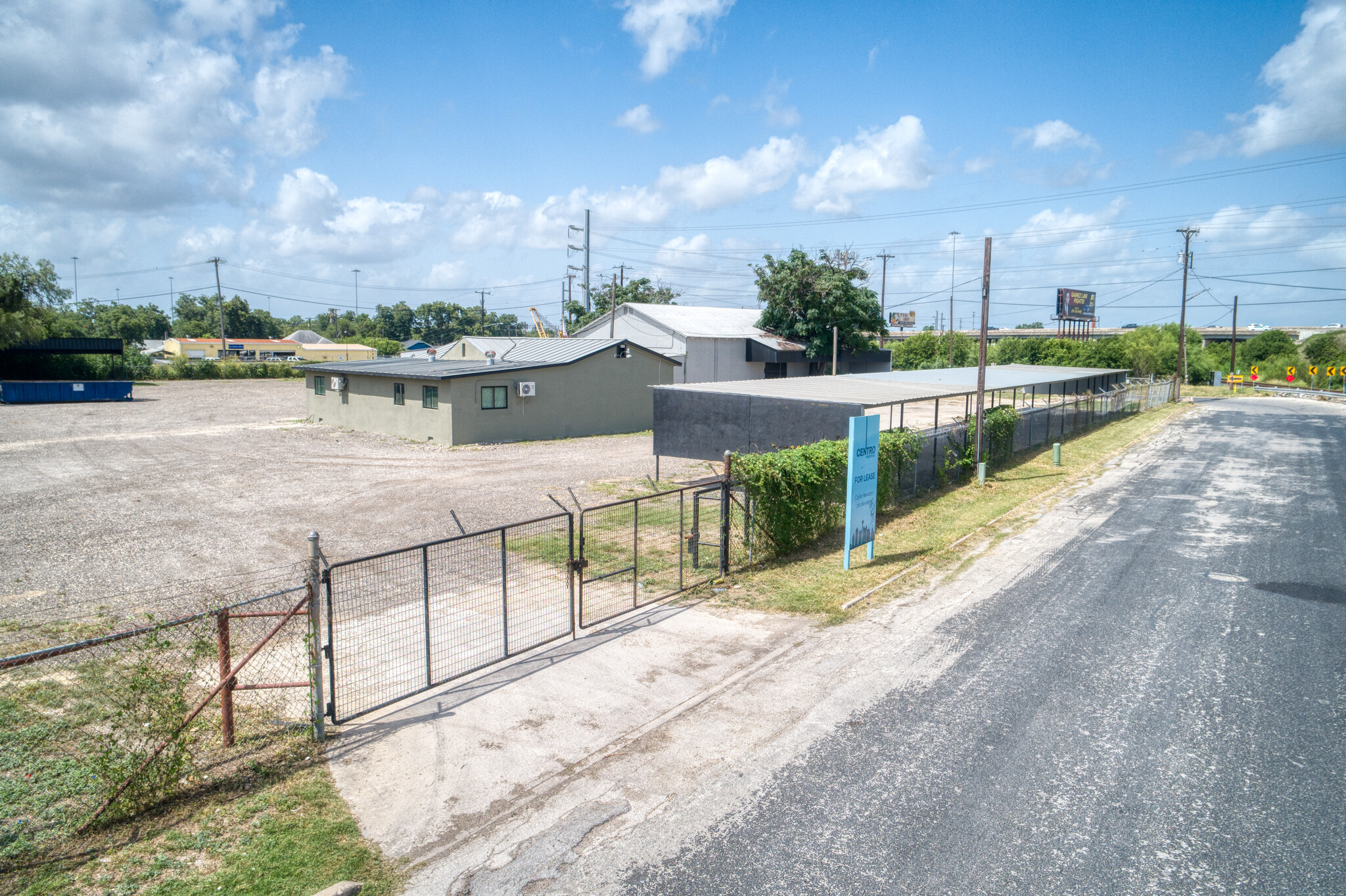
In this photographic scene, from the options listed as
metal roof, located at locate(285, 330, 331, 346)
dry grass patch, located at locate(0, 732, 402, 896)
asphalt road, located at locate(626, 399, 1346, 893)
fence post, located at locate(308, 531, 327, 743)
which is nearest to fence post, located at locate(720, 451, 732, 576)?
asphalt road, located at locate(626, 399, 1346, 893)

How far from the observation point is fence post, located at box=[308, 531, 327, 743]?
7316 mm

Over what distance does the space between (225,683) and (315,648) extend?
774 mm

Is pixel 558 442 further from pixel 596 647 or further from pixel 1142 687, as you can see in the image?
pixel 1142 687

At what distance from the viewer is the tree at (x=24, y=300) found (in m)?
52.5

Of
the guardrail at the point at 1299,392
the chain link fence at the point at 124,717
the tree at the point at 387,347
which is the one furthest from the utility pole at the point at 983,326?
the tree at the point at 387,347

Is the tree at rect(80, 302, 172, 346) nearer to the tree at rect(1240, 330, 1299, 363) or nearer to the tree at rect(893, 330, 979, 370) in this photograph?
the tree at rect(893, 330, 979, 370)

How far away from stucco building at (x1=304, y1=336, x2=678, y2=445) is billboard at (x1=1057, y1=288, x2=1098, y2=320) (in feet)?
262

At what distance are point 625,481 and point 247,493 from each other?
10.2 m

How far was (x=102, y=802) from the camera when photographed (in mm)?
6090

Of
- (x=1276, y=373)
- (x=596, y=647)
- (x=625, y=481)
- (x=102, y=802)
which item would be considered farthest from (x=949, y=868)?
(x=1276, y=373)

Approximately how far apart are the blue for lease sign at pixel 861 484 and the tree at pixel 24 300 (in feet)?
203

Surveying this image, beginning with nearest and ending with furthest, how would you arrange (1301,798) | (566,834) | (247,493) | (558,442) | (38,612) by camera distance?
1. (566,834)
2. (1301,798)
3. (38,612)
4. (247,493)
5. (558,442)

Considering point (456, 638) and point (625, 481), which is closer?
point (456, 638)

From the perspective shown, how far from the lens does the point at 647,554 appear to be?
47.8 feet
